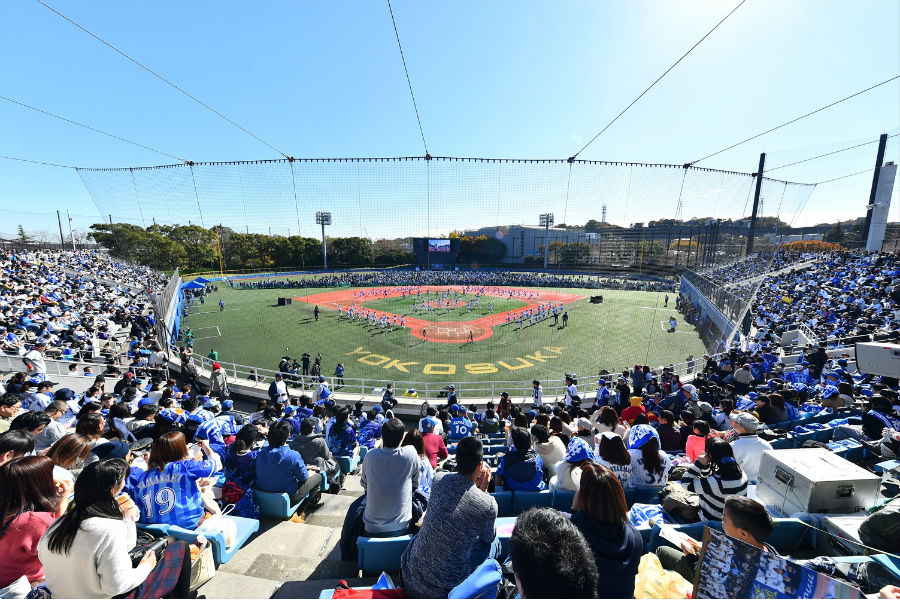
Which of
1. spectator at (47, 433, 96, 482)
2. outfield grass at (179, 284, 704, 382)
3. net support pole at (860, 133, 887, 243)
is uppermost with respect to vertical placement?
net support pole at (860, 133, 887, 243)

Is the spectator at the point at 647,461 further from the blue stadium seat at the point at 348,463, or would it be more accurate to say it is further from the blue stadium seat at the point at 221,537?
the blue stadium seat at the point at 348,463

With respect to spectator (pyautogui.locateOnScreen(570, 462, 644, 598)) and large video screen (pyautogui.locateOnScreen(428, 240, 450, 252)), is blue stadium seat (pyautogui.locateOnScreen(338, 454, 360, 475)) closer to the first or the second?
spectator (pyautogui.locateOnScreen(570, 462, 644, 598))

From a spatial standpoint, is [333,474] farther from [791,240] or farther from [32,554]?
[791,240]

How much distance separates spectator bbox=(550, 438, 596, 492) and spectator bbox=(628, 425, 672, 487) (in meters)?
0.52

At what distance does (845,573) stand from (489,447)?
4.29 metres

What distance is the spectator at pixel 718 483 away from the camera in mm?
2975

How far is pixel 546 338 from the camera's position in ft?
74.9

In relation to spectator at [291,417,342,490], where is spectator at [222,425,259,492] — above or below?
above

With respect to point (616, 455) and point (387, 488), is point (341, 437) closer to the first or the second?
point (387, 488)

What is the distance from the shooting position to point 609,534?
1.96 metres

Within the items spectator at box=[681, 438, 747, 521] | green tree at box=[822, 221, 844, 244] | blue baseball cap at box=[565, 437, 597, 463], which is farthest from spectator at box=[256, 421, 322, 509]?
green tree at box=[822, 221, 844, 244]

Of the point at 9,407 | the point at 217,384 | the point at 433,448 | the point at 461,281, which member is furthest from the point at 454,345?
the point at 461,281

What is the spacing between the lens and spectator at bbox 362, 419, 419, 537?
289 cm

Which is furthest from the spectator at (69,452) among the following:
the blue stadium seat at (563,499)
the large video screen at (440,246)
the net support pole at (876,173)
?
the large video screen at (440,246)
